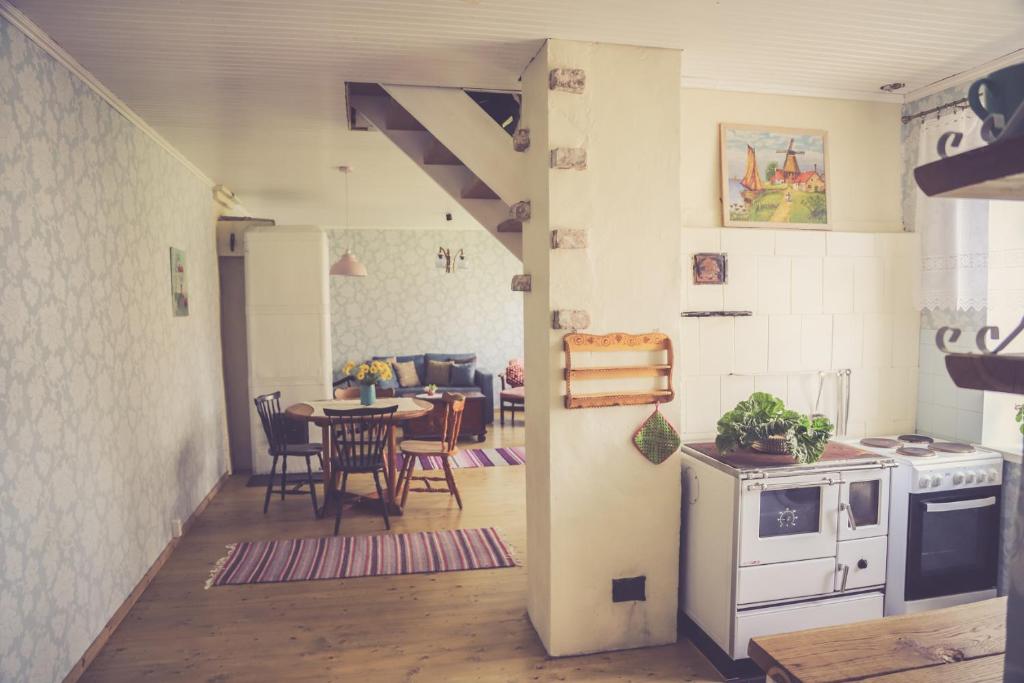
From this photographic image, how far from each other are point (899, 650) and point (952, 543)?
2359mm

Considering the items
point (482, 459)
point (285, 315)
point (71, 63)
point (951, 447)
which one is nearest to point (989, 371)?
point (951, 447)

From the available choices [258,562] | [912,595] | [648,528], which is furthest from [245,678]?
[912,595]

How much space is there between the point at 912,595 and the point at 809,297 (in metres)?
1.52

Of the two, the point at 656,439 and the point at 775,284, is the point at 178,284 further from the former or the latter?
the point at 775,284

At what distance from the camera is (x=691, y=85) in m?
3.20

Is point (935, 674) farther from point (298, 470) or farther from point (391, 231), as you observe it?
point (391, 231)

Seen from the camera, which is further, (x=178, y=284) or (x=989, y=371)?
(x=178, y=284)

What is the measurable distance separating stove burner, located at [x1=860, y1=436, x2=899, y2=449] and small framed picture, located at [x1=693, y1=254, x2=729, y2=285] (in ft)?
3.71

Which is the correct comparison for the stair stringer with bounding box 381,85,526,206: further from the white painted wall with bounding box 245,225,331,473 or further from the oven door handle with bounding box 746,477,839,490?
the white painted wall with bounding box 245,225,331,473

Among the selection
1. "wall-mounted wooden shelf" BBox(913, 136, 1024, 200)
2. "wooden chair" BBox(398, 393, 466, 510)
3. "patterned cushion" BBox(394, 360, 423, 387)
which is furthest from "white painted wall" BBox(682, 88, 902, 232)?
"patterned cushion" BBox(394, 360, 423, 387)

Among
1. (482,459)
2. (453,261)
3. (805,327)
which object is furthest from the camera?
(453,261)

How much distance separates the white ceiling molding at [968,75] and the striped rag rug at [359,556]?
3593 mm

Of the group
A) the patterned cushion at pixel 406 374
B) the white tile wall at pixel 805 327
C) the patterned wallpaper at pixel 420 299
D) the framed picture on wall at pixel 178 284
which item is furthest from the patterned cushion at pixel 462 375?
the white tile wall at pixel 805 327

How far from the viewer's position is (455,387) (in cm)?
860
